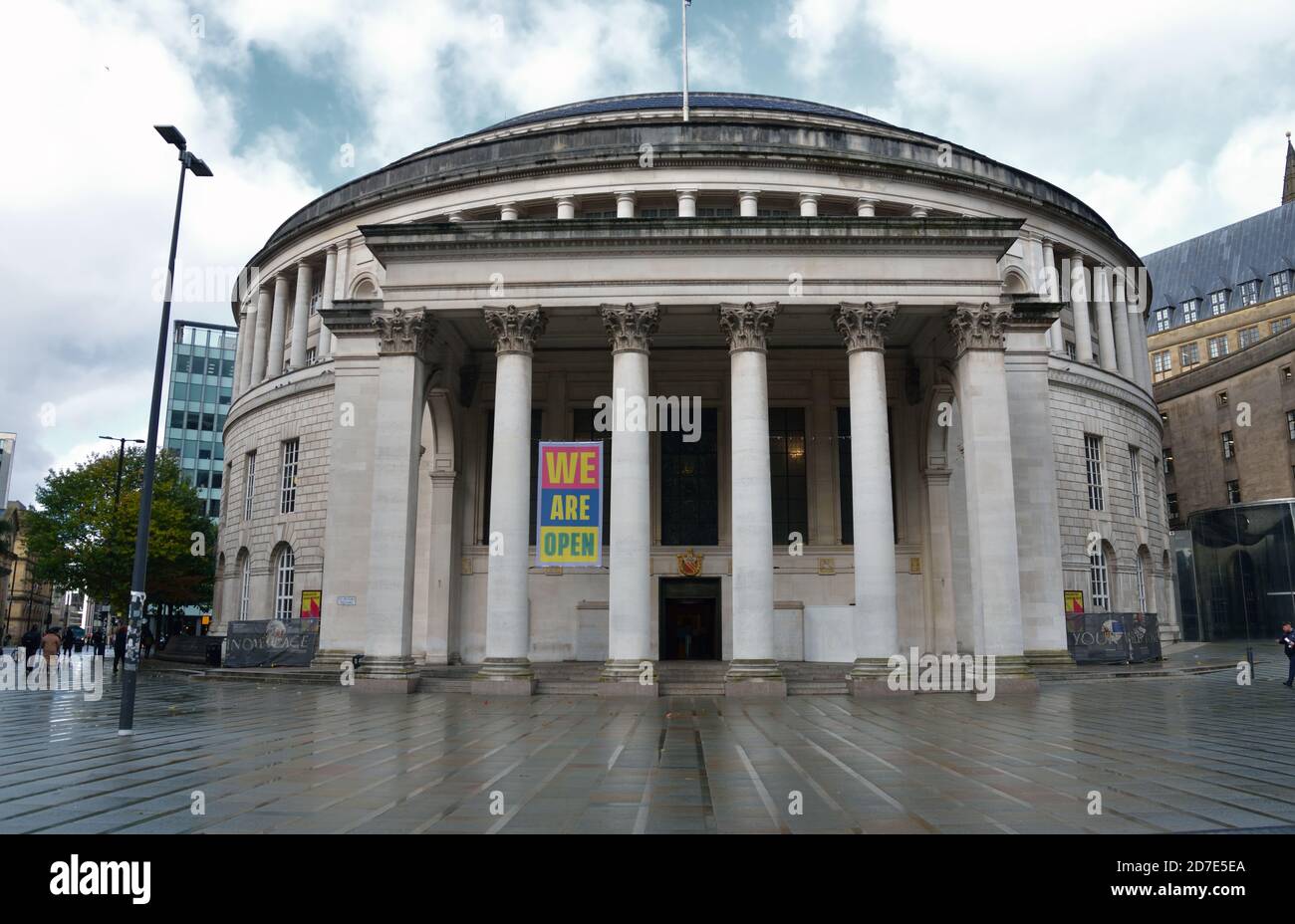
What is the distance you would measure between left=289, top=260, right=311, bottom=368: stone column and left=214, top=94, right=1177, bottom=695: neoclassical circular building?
0.68 ft

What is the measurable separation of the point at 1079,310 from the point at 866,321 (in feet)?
83.9

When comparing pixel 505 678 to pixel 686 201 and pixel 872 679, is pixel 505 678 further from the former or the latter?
pixel 686 201

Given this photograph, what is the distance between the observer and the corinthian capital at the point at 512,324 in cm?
2686

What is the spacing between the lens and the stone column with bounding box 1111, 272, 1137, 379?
159 ft

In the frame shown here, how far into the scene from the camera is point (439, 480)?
34062 mm

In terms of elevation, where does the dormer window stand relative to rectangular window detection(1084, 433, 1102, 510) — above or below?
above

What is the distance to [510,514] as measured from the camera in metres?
25.7

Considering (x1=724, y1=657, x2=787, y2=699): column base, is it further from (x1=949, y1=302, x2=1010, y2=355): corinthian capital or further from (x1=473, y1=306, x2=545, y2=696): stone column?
(x1=949, y1=302, x2=1010, y2=355): corinthian capital

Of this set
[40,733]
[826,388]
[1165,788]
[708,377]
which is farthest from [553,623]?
[1165,788]

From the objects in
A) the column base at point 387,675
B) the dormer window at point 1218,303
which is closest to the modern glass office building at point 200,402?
the column base at point 387,675

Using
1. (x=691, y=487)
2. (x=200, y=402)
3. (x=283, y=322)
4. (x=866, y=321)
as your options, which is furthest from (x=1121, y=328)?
(x=200, y=402)

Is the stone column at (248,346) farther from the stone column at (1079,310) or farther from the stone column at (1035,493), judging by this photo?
the stone column at (1079,310)

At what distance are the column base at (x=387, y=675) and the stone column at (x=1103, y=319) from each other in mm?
40333

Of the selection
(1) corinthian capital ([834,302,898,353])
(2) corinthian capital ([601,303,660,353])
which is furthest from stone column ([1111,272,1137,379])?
(2) corinthian capital ([601,303,660,353])
